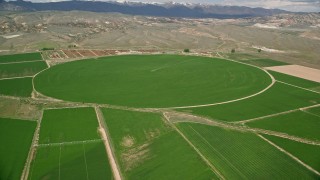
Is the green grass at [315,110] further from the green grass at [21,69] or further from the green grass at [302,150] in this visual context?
the green grass at [21,69]

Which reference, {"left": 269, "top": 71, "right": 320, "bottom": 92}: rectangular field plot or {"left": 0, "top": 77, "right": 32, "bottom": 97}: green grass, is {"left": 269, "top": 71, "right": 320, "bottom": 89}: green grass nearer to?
{"left": 269, "top": 71, "right": 320, "bottom": 92}: rectangular field plot

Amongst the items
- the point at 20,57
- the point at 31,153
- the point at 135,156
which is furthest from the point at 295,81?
the point at 20,57

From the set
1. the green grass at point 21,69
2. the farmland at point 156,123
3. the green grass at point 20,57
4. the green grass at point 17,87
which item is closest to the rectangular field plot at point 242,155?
the farmland at point 156,123

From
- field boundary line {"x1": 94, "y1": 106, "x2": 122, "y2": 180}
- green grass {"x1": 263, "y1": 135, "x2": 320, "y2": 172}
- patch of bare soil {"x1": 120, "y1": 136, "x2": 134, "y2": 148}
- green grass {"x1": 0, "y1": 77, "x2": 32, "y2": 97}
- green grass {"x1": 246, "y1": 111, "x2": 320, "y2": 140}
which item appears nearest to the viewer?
field boundary line {"x1": 94, "y1": 106, "x2": 122, "y2": 180}

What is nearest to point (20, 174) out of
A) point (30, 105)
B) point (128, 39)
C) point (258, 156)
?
point (30, 105)

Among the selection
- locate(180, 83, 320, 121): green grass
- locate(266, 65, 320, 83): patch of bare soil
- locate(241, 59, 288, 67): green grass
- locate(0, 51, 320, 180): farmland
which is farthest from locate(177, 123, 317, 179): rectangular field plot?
locate(241, 59, 288, 67): green grass

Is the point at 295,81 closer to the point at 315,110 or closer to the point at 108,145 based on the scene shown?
the point at 315,110
